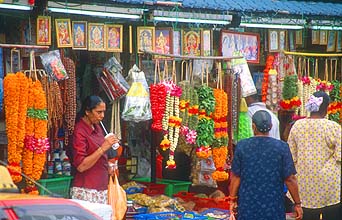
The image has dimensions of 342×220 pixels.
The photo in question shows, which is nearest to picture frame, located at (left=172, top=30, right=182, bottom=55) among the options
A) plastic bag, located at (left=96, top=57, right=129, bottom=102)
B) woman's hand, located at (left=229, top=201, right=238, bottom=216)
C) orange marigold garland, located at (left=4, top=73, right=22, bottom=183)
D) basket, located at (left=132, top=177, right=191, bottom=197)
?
plastic bag, located at (left=96, top=57, right=129, bottom=102)

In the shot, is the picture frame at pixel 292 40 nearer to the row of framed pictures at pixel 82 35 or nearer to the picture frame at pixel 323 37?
the picture frame at pixel 323 37

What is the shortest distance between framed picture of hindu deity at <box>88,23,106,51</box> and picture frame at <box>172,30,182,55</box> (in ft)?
3.29

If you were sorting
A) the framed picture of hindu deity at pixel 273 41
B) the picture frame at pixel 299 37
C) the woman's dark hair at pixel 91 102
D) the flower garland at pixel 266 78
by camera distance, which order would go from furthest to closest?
the picture frame at pixel 299 37
the framed picture of hindu deity at pixel 273 41
the flower garland at pixel 266 78
the woman's dark hair at pixel 91 102

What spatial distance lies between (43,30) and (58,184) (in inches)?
68.1

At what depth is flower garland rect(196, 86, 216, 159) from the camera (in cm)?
917

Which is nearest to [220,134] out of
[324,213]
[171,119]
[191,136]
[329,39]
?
[191,136]

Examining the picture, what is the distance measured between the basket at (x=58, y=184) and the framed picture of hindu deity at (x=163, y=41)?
6.02 ft

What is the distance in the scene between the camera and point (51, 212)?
16.0ft

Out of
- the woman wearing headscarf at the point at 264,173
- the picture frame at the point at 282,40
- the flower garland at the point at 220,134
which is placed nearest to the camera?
the woman wearing headscarf at the point at 264,173

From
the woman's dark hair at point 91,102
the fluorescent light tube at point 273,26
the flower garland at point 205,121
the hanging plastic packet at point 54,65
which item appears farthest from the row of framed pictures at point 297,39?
the hanging plastic packet at point 54,65

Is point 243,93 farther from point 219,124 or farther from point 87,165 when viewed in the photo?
point 87,165

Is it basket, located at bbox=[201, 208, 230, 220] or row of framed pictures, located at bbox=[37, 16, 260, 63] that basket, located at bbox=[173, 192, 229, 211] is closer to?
basket, located at bbox=[201, 208, 230, 220]

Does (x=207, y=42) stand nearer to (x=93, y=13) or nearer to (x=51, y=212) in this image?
(x=93, y=13)

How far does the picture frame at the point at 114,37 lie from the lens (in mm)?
8797
